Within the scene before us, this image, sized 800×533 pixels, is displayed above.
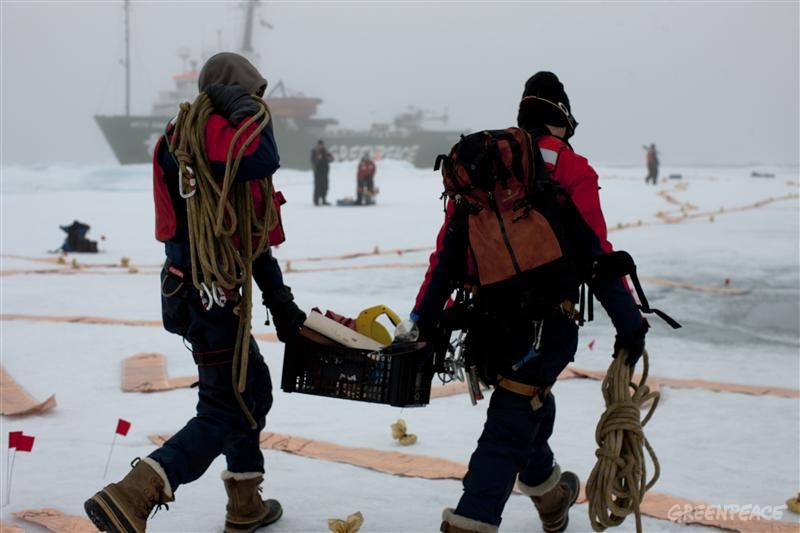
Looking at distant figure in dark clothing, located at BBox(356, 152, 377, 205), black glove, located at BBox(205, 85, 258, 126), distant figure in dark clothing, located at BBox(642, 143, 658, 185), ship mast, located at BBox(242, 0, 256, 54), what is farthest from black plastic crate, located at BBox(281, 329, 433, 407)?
ship mast, located at BBox(242, 0, 256, 54)

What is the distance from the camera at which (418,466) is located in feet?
12.6

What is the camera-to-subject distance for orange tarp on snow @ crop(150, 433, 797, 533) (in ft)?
10.7

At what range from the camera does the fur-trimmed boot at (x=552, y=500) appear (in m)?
3.13

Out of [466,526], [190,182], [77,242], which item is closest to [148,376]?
[190,182]

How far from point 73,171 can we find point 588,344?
39.8 metres

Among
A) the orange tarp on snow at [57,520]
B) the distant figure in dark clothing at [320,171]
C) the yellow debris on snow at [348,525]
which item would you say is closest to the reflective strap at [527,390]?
the yellow debris on snow at [348,525]

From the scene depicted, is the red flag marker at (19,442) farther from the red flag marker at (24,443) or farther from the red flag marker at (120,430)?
the red flag marker at (120,430)

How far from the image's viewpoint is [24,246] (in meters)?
12.3

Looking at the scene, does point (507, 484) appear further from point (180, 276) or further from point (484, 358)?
point (180, 276)

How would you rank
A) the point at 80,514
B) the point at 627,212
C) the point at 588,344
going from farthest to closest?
the point at 627,212
the point at 588,344
the point at 80,514

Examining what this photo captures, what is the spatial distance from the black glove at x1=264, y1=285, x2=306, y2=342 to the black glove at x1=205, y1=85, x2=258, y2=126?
2.12ft

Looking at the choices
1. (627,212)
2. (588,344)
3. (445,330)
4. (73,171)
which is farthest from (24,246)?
(73,171)

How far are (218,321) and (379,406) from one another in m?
2.04

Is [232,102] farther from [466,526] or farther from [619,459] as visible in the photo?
[619,459]
